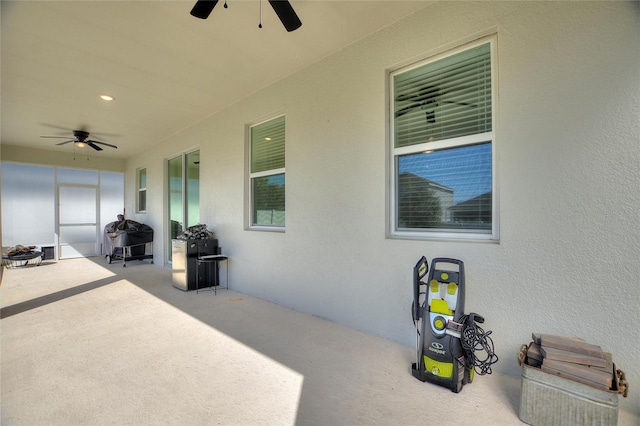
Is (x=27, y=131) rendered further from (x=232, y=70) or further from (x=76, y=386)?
(x=76, y=386)

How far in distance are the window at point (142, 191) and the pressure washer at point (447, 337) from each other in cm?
811

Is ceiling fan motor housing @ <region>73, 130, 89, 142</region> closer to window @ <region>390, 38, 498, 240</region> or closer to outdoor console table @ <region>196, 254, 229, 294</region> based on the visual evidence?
outdoor console table @ <region>196, 254, 229, 294</region>

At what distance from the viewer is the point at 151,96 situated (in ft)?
14.5

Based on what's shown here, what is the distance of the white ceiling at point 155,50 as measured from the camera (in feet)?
8.40

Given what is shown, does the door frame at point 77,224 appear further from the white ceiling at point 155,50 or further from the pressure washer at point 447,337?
the pressure washer at point 447,337

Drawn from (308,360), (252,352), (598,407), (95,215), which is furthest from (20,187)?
(598,407)

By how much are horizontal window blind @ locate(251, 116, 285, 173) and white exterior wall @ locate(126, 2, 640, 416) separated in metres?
0.83

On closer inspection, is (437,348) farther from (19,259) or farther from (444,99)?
(19,259)

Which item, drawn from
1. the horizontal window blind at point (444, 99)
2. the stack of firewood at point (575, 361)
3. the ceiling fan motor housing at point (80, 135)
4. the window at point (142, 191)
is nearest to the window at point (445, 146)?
the horizontal window blind at point (444, 99)

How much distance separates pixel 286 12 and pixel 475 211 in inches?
83.7

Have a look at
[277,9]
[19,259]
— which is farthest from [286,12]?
[19,259]

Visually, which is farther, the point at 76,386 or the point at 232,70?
the point at 232,70

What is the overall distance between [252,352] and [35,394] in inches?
55.2

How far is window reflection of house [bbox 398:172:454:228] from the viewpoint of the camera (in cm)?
257
